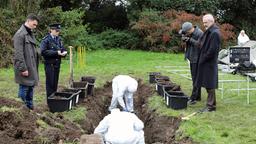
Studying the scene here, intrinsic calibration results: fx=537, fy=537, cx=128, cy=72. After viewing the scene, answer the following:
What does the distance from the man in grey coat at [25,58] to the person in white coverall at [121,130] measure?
332 centimetres

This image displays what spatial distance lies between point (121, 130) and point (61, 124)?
8.14 feet

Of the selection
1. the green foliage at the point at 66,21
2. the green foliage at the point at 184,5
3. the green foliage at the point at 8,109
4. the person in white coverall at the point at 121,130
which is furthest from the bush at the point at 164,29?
the person in white coverall at the point at 121,130

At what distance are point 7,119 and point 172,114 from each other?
165 inches

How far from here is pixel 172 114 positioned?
11500mm

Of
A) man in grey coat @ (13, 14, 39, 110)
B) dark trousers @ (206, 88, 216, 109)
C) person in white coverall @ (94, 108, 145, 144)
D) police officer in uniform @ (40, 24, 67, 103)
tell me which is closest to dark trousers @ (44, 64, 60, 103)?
police officer in uniform @ (40, 24, 67, 103)

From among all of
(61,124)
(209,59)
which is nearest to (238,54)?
(209,59)

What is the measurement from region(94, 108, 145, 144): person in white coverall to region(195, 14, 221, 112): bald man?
4227mm

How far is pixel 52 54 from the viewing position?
12.1 m

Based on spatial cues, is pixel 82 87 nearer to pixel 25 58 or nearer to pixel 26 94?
pixel 26 94

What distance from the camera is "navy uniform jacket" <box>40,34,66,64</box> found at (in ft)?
39.7

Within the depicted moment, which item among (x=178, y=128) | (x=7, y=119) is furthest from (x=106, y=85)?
(x=7, y=119)

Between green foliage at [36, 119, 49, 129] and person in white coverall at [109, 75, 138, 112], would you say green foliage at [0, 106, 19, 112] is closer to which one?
green foliage at [36, 119, 49, 129]

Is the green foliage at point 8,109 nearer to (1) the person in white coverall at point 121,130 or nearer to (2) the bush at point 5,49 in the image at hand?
(1) the person in white coverall at point 121,130

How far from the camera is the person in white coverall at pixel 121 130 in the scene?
7.59m
